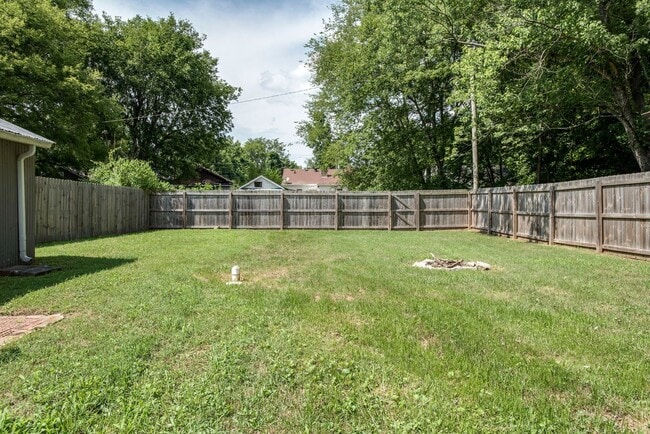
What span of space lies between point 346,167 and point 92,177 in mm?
13808

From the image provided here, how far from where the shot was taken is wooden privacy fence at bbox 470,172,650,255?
275 inches

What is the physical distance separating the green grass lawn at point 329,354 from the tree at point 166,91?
72.5 ft

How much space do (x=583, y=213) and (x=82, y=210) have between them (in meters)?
13.5

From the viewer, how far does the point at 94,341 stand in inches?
117

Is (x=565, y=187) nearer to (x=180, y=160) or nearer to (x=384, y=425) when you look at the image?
(x=384, y=425)

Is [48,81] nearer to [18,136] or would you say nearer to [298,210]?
[298,210]

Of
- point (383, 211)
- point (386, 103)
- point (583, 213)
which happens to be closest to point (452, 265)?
point (583, 213)

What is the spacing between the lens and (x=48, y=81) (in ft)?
49.8

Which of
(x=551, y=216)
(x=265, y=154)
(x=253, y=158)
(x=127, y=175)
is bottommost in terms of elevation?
(x=551, y=216)

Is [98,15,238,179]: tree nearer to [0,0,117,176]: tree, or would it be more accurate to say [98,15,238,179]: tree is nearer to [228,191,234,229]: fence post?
[0,0,117,176]: tree

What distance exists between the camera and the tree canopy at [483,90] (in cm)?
952

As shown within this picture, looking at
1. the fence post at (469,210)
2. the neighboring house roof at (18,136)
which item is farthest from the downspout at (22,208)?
the fence post at (469,210)

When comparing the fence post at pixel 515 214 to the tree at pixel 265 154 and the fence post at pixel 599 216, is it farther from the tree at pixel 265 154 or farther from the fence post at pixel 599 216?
the tree at pixel 265 154

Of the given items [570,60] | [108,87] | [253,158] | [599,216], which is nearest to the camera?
[599,216]
